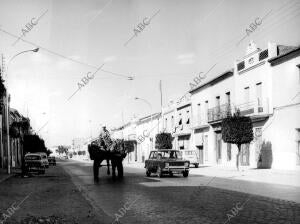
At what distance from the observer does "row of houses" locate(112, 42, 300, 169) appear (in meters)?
27.7

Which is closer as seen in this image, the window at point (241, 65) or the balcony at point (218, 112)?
the window at point (241, 65)

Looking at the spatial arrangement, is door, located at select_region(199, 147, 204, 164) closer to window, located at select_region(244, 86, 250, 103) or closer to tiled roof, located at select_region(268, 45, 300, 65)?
window, located at select_region(244, 86, 250, 103)

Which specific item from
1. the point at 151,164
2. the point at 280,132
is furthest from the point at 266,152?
the point at 151,164

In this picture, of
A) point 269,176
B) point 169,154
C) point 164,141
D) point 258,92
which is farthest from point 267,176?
point 164,141

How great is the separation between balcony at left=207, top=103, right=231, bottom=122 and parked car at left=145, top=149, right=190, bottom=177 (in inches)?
562

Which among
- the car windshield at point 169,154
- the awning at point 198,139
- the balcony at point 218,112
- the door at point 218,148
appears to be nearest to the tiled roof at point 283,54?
the balcony at point 218,112

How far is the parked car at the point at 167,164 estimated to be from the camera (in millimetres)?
22094

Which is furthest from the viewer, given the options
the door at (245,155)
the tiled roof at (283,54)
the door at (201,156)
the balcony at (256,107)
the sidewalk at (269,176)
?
the door at (201,156)

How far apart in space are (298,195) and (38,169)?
19.1m

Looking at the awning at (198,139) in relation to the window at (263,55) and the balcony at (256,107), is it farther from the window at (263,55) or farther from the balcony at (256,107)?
the window at (263,55)

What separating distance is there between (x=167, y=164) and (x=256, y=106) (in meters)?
11.7

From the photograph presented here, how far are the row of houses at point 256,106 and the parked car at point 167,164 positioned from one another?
336 inches

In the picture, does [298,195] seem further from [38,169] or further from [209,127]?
[209,127]

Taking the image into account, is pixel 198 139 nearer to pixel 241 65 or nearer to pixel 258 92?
pixel 241 65
